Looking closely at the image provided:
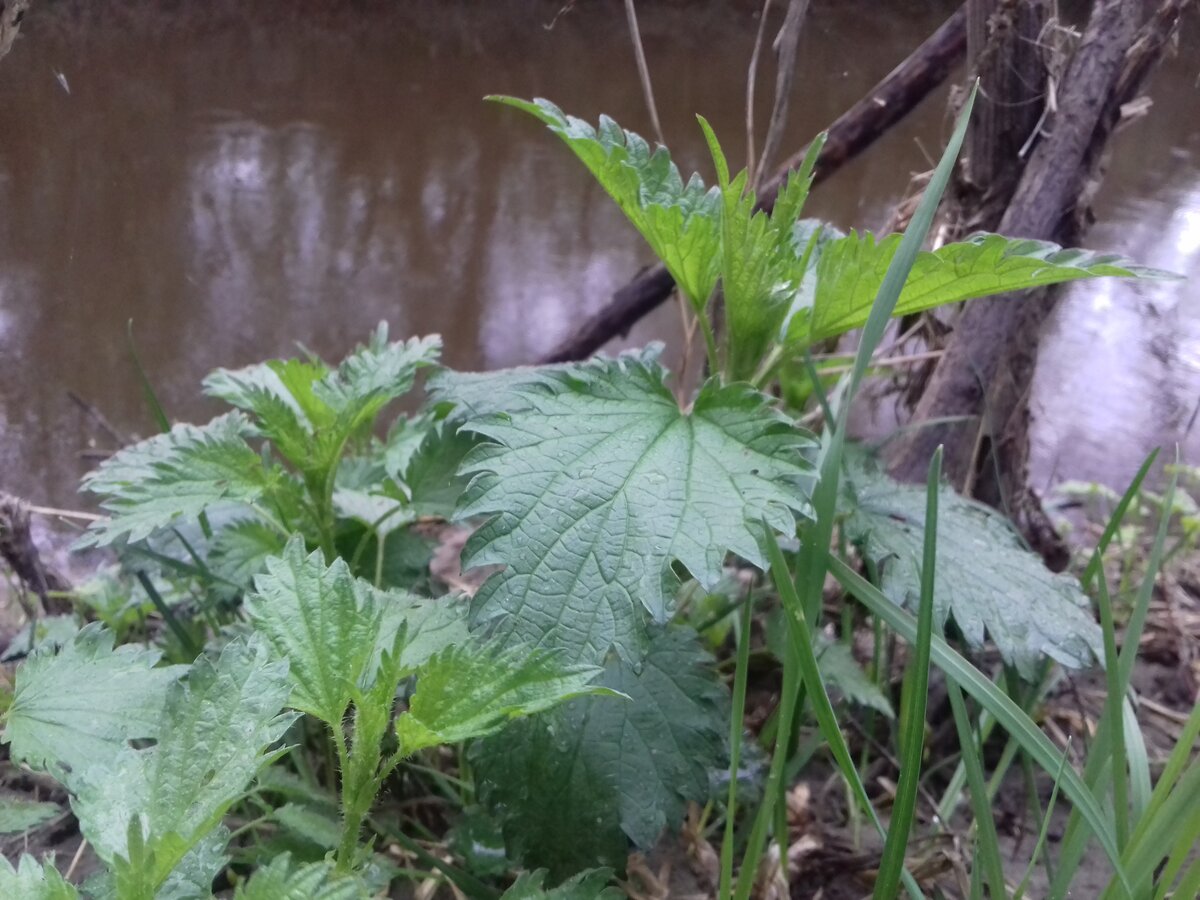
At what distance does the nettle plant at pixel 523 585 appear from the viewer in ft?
1.40

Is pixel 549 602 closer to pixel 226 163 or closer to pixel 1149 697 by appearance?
pixel 1149 697

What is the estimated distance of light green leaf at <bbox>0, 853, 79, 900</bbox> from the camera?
0.38 m

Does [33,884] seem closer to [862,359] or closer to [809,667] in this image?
[809,667]

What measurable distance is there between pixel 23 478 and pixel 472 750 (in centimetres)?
98

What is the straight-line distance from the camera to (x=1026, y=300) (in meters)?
0.93

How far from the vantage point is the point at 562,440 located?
1.83 feet

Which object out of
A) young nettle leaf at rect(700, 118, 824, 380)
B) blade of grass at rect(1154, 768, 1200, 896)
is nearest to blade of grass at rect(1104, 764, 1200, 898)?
blade of grass at rect(1154, 768, 1200, 896)

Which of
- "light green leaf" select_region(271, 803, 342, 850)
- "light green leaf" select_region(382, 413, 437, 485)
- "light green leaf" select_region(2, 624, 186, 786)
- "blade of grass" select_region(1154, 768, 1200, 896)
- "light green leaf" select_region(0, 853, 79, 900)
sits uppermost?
"light green leaf" select_region(382, 413, 437, 485)

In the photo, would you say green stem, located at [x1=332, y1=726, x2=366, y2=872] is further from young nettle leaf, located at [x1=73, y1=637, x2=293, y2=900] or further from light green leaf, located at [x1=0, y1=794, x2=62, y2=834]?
light green leaf, located at [x1=0, y1=794, x2=62, y2=834]

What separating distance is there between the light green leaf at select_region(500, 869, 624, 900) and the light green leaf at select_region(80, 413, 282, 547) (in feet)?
1.27

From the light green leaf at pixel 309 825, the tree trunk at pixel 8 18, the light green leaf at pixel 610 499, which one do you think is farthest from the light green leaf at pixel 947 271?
the tree trunk at pixel 8 18

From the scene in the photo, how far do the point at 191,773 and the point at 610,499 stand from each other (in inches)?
11.2

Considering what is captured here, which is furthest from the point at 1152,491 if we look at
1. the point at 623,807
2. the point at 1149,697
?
the point at 623,807

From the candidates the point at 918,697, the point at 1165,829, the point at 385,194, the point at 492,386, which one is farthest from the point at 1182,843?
the point at 385,194
